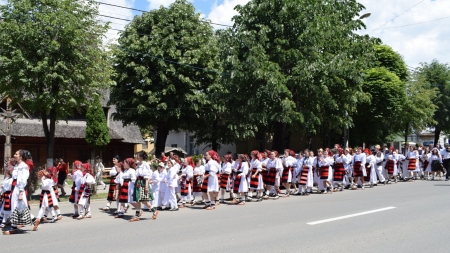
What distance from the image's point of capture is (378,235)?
940 cm

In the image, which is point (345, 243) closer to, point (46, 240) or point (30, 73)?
point (46, 240)

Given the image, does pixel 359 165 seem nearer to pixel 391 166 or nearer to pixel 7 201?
pixel 391 166

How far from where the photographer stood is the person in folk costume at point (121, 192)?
40.8 feet

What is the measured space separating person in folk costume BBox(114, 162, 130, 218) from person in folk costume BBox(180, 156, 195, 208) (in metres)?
2.36

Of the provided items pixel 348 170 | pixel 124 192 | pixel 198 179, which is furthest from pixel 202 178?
pixel 348 170

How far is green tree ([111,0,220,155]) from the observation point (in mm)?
26875

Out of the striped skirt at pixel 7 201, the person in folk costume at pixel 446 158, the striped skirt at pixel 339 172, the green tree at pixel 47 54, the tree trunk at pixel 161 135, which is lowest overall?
the striped skirt at pixel 7 201

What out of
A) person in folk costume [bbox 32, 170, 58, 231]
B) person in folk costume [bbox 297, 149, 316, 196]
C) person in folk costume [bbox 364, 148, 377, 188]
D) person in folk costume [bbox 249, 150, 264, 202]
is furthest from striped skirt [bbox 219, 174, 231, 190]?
person in folk costume [bbox 364, 148, 377, 188]

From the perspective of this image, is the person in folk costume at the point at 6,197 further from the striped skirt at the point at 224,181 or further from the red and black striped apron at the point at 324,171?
the red and black striped apron at the point at 324,171

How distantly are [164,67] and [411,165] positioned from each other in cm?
1469

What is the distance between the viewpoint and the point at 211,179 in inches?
576

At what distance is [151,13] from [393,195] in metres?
18.2

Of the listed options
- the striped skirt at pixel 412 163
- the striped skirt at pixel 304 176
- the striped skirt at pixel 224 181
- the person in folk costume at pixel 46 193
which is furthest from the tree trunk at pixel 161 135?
the person in folk costume at pixel 46 193

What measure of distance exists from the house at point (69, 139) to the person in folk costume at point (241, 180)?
17323mm
